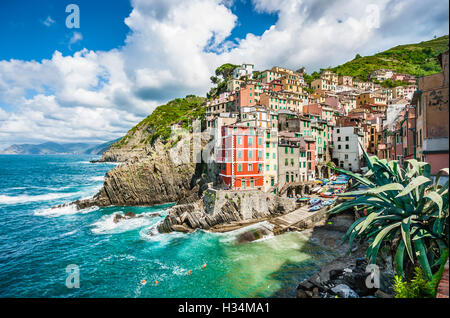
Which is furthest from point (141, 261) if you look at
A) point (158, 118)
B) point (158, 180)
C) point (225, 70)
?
point (158, 118)

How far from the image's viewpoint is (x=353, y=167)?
47.9 m

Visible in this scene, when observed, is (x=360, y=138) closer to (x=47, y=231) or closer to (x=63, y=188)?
(x=47, y=231)

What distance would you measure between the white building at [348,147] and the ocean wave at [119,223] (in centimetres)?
4320

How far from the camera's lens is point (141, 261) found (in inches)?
890

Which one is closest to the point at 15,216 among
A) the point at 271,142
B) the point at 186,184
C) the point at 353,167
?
the point at 186,184

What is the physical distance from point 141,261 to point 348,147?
47944 mm

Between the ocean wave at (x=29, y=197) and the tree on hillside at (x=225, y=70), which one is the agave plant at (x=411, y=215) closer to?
the ocean wave at (x=29, y=197)

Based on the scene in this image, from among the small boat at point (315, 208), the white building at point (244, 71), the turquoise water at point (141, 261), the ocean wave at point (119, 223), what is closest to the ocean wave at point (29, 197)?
the turquoise water at point (141, 261)

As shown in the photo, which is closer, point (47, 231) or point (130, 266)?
point (130, 266)

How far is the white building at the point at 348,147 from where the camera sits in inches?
1887

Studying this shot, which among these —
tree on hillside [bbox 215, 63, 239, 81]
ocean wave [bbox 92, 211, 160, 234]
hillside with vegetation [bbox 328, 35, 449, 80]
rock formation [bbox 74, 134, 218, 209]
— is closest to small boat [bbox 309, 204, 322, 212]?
rock formation [bbox 74, 134, 218, 209]

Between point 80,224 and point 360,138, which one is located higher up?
point 360,138

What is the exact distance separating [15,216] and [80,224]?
1523 centimetres
